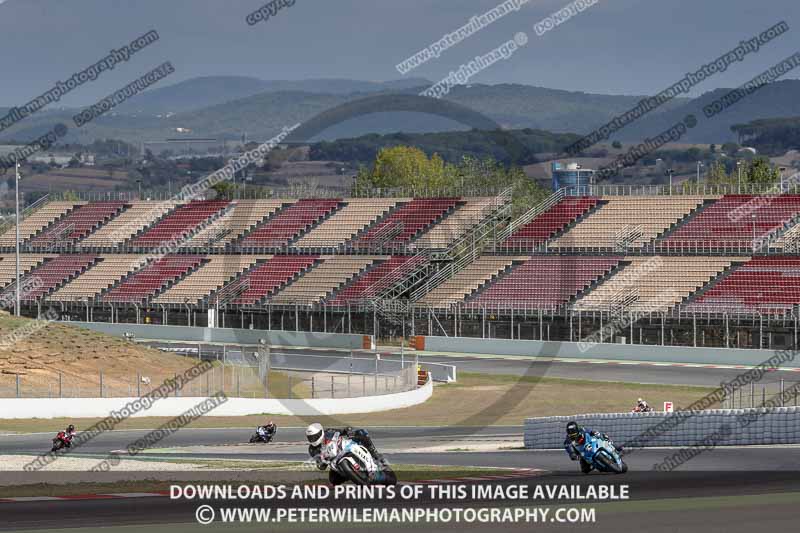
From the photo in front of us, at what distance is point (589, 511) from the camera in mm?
18156

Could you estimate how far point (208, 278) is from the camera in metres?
75.6

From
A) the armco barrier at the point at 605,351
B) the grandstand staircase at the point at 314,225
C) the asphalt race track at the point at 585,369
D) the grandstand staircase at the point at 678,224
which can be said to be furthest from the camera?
the grandstand staircase at the point at 314,225

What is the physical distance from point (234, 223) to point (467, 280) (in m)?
20.1

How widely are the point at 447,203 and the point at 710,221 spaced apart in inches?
650

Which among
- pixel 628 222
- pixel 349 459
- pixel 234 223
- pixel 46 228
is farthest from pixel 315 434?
pixel 46 228

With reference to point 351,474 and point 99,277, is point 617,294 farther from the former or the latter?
point 351,474

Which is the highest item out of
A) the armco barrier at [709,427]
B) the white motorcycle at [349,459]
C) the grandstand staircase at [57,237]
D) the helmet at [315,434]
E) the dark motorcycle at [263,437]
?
the grandstand staircase at [57,237]

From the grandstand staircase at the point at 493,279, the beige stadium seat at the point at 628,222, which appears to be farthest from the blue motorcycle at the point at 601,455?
the beige stadium seat at the point at 628,222

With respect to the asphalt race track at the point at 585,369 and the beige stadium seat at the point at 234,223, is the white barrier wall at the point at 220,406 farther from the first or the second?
the beige stadium seat at the point at 234,223

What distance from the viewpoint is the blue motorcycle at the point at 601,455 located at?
23172 millimetres

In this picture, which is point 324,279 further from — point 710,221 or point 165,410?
Result: point 165,410

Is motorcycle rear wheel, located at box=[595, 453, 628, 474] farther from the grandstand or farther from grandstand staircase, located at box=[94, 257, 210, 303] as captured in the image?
grandstand staircase, located at box=[94, 257, 210, 303]

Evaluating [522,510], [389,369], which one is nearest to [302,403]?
[389,369]

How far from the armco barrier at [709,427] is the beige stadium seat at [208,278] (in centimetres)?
4511
